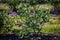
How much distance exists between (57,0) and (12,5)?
7.76ft

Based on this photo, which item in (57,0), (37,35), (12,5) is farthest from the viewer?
(57,0)

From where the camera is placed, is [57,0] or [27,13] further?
[57,0]

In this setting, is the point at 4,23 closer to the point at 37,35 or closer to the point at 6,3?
the point at 37,35

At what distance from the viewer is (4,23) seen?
634 centimetres

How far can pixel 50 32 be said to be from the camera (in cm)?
665

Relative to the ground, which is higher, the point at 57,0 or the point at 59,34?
the point at 57,0

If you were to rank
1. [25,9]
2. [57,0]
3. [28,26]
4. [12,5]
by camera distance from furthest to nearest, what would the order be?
[57,0] < [12,5] < [28,26] < [25,9]

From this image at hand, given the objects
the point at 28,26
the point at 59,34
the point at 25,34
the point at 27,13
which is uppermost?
the point at 27,13

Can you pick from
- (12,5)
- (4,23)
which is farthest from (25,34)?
(12,5)

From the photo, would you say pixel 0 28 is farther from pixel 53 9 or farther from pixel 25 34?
pixel 53 9

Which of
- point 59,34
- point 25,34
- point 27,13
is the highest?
point 27,13

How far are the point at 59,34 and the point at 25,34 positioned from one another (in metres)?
1.65

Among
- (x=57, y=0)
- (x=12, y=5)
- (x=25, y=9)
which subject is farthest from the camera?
(x=57, y=0)

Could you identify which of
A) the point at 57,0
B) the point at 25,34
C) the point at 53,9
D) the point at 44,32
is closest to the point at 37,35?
the point at 44,32
